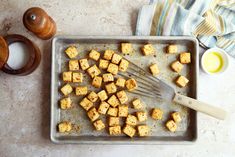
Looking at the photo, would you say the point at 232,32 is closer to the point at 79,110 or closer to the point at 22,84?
the point at 79,110

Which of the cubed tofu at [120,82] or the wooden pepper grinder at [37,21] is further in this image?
the cubed tofu at [120,82]

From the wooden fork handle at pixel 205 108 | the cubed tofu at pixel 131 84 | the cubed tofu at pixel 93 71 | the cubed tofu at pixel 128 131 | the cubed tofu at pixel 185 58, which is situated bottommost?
the cubed tofu at pixel 128 131

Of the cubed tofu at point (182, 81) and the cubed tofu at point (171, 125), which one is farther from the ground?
the cubed tofu at point (182, 81)

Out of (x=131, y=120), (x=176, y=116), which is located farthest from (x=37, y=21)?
(x=176, y=116)

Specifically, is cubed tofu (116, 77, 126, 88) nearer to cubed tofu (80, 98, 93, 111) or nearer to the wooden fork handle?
cubed tofu (80, 98, 93, 111)

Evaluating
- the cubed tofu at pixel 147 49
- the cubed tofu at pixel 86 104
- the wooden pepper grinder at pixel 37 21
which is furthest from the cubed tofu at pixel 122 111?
the wooden pepper grinder at pixel 37 21

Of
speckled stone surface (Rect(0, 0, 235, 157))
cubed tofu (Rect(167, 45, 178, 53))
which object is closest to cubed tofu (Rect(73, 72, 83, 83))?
speckled stone surface (Rect(0, 0, 235, 157))

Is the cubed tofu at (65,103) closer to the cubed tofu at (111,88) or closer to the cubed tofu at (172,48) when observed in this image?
the cubed tofu at (111,88)
